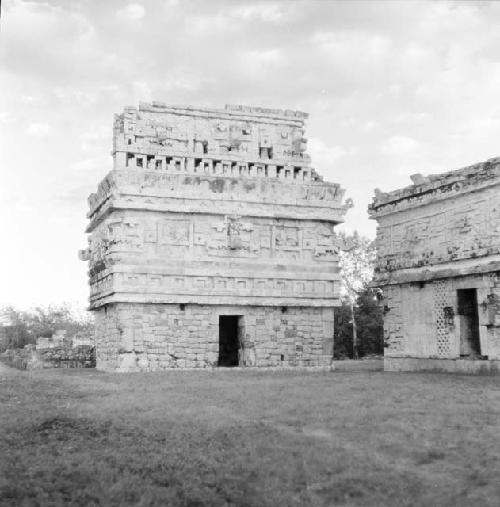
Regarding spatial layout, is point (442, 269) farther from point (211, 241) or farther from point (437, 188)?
point (211, 241)

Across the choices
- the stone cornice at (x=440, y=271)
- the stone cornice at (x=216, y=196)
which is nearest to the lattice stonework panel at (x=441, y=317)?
the stone cornice at (x=440, y=271)

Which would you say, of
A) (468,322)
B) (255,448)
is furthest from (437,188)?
(255,448)

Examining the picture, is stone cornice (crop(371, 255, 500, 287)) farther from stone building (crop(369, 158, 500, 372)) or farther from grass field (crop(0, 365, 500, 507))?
grass field (crop(0, 365, 500, 507))

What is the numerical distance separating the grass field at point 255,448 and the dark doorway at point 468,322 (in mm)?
3812

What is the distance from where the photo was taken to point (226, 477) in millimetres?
6590

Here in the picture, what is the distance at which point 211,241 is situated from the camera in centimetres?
1894

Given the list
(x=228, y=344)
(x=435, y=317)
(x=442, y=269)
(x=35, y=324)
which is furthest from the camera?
(x=35, y=324)

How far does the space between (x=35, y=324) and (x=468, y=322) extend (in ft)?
136

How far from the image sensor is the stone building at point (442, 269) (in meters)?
15.1

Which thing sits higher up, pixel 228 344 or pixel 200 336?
pixel 200 336

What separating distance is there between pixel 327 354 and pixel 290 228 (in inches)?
153

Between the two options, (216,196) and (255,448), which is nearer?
(255,448)

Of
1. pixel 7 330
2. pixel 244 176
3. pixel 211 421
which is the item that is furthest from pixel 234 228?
pixel 7 330

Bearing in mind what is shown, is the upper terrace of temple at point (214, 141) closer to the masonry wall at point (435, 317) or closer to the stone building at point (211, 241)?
the stone building at point (211, 241)
